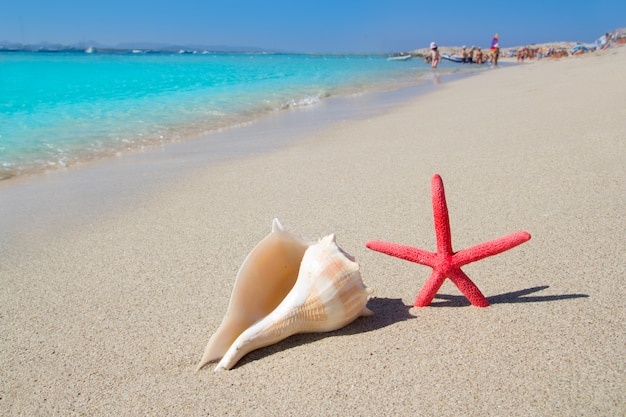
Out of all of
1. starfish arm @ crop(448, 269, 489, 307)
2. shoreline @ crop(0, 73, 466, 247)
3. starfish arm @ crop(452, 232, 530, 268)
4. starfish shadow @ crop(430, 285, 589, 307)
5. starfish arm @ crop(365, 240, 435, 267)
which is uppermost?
starfish arm @ crop(452, 232, 530, 268)

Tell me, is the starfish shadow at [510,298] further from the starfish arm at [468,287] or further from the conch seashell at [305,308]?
the conch seashell at [305,308]

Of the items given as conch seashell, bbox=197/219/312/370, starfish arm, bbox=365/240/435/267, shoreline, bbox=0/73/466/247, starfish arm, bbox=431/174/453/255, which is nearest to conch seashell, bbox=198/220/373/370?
conch seashell, bbox=197/219/312/370

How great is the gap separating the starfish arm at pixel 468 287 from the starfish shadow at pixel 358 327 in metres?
0.24

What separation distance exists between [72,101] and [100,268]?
11738 millimetres

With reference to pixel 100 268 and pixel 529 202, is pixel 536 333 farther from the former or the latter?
pixel 100 268

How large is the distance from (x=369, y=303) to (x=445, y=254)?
0.46 metres

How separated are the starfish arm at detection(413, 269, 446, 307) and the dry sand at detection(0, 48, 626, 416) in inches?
2.1

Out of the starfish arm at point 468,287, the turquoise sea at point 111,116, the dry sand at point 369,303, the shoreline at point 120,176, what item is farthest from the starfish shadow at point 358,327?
the turquoise sea at point 111,116

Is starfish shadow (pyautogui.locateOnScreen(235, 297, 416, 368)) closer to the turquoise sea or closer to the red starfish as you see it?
the red starfish

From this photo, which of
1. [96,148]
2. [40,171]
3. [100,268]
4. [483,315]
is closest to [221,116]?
[96,148]

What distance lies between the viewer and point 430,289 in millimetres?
2219

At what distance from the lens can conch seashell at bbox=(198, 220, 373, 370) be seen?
2.04m

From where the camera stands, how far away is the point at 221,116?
34.3 ft

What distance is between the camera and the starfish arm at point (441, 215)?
2102 millimetres
